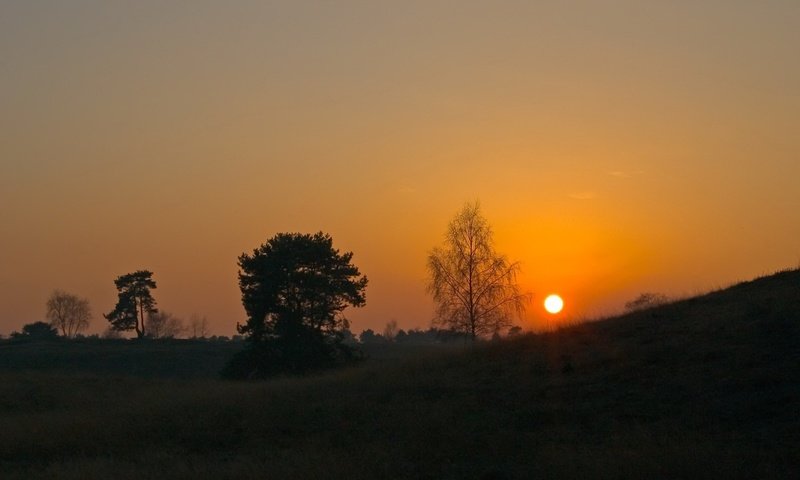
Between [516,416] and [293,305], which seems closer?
[516,416]

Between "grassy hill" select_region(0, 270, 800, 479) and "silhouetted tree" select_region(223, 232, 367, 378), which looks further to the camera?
"silhouetted tree" select_region(223, 232, 367, 378)

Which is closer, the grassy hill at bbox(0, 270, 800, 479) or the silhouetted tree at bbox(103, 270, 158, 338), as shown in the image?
the grassy hill at bbox(0, 270, 800, 479)

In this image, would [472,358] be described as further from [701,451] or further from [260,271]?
[260,271]

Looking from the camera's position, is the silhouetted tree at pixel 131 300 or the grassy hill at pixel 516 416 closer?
the grassy hill at pixel 516 416

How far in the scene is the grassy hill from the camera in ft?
52.2

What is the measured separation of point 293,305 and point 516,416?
105ft

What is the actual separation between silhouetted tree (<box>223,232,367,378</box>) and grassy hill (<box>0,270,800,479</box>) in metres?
17.7

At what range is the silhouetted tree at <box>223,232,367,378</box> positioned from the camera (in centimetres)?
4847

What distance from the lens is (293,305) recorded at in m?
51.1

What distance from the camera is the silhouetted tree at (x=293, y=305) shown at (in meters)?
48.5

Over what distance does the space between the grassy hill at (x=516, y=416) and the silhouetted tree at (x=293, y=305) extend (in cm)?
1774

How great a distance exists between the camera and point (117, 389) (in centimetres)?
4112

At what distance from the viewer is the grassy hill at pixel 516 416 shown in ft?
52.2

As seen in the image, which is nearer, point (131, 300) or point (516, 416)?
point (516, 416)
